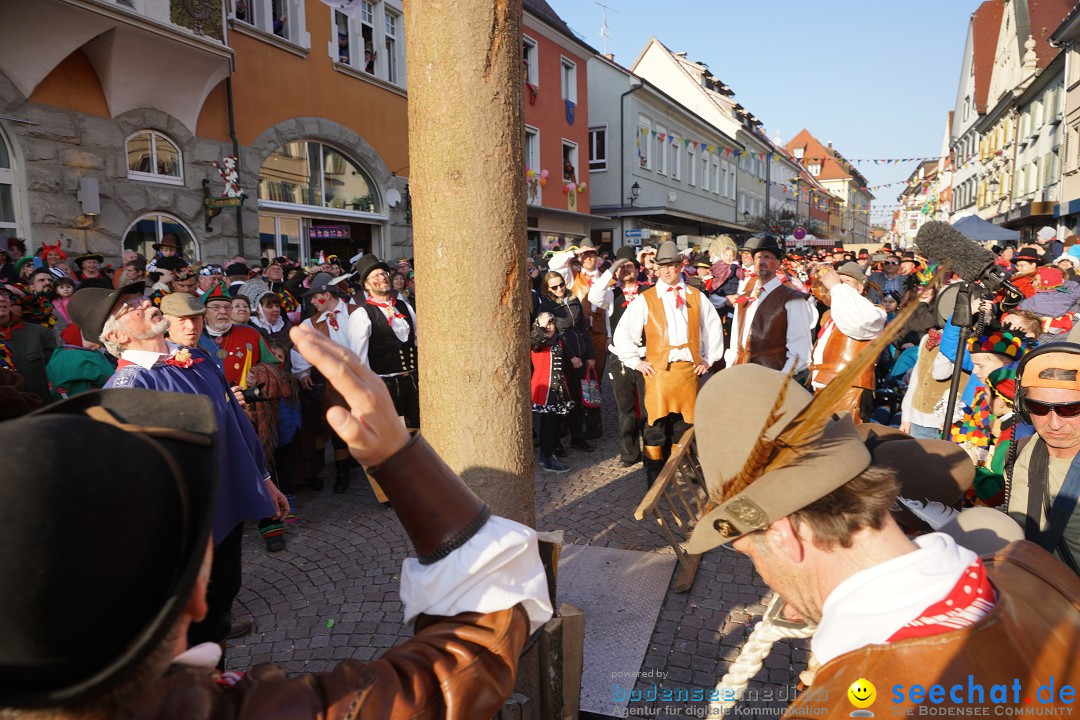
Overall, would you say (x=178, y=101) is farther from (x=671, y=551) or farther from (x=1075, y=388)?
(x=1075, y=388)

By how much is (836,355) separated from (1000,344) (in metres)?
1.29

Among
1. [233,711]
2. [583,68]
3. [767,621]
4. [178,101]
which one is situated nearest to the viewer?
[233,711]

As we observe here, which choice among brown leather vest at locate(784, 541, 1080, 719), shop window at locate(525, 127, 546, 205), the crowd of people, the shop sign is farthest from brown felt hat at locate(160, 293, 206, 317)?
shop window at locate(525, 127, 546, 205)

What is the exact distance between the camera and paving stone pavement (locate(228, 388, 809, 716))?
10.6 ft

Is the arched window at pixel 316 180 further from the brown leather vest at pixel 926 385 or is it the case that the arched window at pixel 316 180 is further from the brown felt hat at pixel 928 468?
the brown felt hat at pixel 928 468

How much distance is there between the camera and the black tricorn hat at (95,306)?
3.28 metres

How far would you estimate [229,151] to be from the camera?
11.4m

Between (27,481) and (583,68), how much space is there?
2522 centimetres

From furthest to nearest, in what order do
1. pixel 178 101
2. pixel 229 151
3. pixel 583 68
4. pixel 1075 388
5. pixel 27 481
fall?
1. pixel 583 68
2. pixel 229 151
3. pixel 178 101
4. pixel 1075 388
5. pixel 27 481

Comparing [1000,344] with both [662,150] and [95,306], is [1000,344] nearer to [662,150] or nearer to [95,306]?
[95,306]

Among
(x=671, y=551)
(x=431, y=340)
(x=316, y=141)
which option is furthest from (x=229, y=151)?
(x=431, y=340)

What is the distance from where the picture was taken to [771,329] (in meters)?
5.57

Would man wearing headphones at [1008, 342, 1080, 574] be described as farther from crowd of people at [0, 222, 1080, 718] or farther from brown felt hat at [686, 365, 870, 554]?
brown felt hat at [686, 365, 870, 554]

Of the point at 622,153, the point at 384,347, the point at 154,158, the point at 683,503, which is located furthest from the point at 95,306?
the point at 622,153
